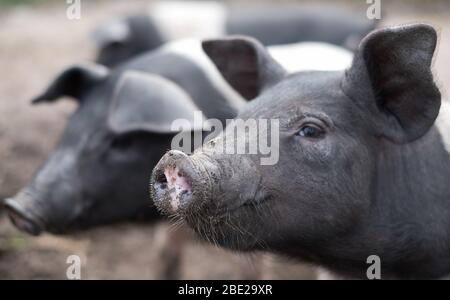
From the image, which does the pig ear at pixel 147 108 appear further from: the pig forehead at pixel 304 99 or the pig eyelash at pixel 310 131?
the pig eyelash at pixel 310 131

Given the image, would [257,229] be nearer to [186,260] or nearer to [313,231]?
[313,231]

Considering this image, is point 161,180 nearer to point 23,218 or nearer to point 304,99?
point 304,99

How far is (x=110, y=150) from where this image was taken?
159 inches

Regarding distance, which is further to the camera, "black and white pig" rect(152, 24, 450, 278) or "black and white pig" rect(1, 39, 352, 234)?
"black and white pig" rect(1, 39, 352, 234)

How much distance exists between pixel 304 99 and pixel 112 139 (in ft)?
5.05

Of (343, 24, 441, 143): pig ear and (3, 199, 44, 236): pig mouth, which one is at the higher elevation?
(343, 24, 441, 143): pig ear

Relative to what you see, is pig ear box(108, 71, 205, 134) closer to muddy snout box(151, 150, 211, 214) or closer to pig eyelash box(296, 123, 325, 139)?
pig eyelash box(296, 123, 325, 139)

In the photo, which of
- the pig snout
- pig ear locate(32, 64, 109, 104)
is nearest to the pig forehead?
the pig snout

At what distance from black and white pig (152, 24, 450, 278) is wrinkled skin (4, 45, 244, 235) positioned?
105 cm

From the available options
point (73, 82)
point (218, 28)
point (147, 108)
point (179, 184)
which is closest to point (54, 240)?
point (73, 82)

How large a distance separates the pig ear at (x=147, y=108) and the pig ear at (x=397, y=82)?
1.26m

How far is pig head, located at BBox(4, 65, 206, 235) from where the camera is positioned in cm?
391

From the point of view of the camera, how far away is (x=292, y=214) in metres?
2.69

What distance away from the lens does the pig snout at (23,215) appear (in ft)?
12.5
